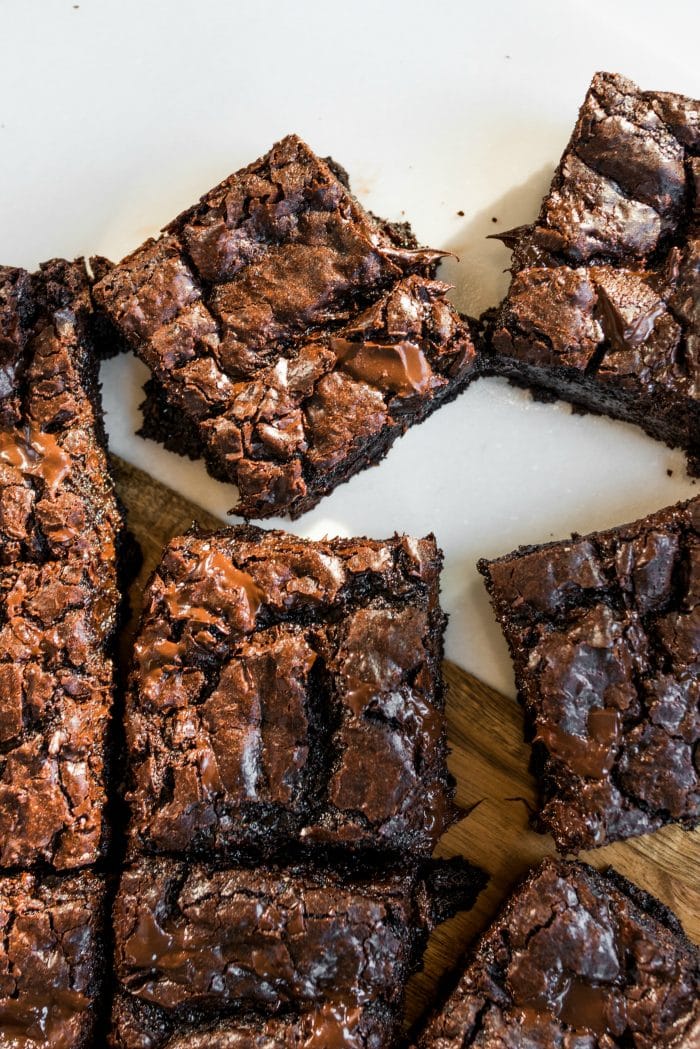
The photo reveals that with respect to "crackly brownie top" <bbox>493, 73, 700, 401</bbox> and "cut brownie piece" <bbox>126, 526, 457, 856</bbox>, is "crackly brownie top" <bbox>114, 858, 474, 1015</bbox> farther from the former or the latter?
"crackly brownie top" <bbox>493, 73, 700, 401</bbox>

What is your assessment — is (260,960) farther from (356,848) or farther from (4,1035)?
(4,1035)

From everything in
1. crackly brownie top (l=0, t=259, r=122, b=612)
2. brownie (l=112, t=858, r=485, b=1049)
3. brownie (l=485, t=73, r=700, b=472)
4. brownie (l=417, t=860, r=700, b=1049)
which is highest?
brownie (l=485, t=73, r=700, b=472)

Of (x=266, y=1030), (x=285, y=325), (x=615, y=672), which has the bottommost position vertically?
(x=266, y=1030)

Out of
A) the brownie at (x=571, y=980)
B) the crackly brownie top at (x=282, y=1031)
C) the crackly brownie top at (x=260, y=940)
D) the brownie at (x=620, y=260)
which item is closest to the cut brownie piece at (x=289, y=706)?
the crackly brownie top at (x=260, y=940)

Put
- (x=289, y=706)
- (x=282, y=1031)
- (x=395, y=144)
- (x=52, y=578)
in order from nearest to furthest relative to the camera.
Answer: (x=282, y=1031), (x=289, y=706), (x=52, y=578), (x=395, y=144)

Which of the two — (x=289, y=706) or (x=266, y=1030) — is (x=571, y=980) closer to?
(x=266, y=1030)

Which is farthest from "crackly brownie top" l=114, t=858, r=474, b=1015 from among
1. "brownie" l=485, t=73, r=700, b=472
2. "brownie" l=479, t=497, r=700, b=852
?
"brownie" l=485, t=73, r=700, b=472

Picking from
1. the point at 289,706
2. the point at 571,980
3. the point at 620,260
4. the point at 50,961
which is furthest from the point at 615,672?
the point at 50,961
